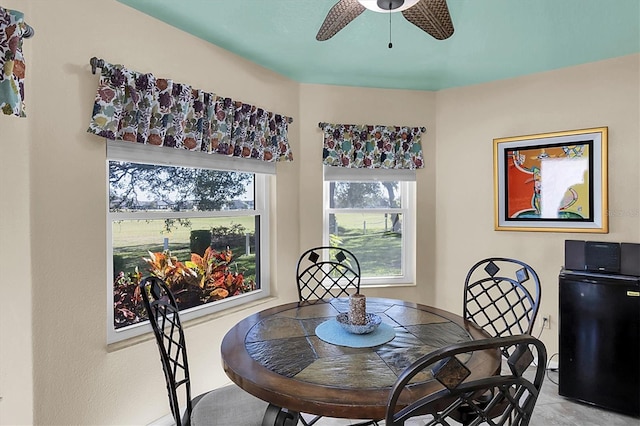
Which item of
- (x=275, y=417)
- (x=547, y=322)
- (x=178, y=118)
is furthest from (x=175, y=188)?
(x=547, y=322)

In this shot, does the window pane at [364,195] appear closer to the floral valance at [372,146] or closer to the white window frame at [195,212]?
the floral valance at [372,146]

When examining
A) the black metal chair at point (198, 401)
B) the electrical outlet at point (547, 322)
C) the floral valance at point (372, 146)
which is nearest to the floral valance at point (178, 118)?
the floral valance at point (372, 146)

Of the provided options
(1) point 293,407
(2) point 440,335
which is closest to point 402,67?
(2) point 440,335

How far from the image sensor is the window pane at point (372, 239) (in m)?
3.26

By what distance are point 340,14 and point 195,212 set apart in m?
1.52

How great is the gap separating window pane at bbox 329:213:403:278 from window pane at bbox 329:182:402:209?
94 mm

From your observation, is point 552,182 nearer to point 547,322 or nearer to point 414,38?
point 547,322

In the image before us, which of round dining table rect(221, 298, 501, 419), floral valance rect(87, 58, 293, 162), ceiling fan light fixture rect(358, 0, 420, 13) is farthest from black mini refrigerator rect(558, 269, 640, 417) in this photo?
floral valance rect(87, 58, 293, 162)

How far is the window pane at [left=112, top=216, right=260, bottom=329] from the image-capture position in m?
2.07

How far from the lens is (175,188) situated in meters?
2.30

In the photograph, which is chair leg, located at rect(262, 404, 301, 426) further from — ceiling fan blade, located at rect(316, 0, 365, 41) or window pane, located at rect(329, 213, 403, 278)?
window pane, located at rect(329, 213, 403, 278)

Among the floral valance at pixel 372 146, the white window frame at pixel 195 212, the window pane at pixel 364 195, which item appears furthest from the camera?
the window pane at pixel 364 195

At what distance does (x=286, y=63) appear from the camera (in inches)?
106

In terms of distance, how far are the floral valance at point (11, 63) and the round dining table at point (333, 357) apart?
125 centimetres
